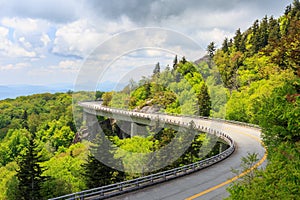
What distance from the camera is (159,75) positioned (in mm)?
83000

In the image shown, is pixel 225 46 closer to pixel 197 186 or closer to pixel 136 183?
pixel 197 186

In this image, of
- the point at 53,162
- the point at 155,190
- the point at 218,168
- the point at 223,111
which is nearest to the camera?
the point at 155,190

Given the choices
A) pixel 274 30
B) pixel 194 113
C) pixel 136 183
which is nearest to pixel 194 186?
pixel 136 183

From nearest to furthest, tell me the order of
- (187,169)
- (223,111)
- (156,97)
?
(187,169) < (223,111) < (156,97)

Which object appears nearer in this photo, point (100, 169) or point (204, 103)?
point (100, 169)

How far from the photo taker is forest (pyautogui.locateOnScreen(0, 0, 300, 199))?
11867 mm

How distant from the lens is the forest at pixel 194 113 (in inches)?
467

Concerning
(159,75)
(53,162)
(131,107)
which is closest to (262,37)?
(159,75)

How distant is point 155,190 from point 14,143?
67.8m

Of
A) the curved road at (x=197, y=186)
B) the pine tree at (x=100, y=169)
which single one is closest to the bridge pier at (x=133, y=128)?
the pine tree at (x=100, y=169)

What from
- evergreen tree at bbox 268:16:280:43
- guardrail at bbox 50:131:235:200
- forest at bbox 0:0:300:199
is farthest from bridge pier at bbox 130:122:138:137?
evergreen tree at bbox 268:16:280:43

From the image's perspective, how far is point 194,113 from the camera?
58.4 meters

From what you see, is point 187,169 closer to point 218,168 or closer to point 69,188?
point 218,168

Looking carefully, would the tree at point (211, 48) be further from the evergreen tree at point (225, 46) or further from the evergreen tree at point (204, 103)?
the evergreen tree at point (204, 103)
